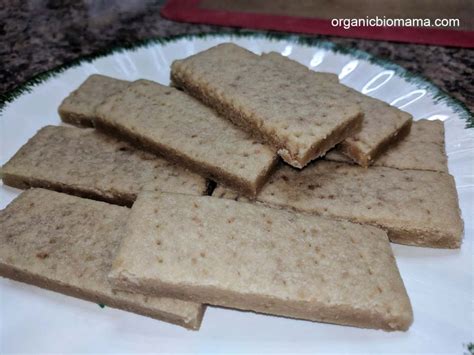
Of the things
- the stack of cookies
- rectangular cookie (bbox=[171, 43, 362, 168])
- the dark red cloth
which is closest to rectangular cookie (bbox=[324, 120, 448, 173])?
the stack of cookies

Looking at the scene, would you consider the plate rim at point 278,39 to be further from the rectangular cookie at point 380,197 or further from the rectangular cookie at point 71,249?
the rectangular cookie at point 71,249

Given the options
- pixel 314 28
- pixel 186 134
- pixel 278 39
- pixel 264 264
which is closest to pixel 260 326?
pixel 264 264

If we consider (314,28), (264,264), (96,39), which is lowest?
(314,28)

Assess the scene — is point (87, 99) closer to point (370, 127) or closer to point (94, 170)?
point (94, 170)

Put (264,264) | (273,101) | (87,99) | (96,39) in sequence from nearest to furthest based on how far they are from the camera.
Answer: (264,264) → (273,101) → (87,99) → (96,39)

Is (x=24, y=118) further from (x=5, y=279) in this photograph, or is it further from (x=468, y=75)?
(x=468, y=75)

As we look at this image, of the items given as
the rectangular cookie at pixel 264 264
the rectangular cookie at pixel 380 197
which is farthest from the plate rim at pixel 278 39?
the rectangular cookie at pixel 264 264

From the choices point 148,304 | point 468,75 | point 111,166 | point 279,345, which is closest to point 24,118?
point 111,166
